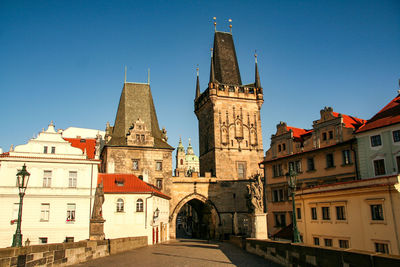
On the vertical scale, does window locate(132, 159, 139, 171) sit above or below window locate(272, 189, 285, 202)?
above

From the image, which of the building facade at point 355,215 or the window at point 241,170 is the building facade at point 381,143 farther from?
the window at point 241,170

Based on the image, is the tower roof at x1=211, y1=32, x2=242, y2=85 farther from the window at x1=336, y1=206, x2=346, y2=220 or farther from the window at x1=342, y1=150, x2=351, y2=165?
the window at x1=336, y1=206, x2=346, y2=220

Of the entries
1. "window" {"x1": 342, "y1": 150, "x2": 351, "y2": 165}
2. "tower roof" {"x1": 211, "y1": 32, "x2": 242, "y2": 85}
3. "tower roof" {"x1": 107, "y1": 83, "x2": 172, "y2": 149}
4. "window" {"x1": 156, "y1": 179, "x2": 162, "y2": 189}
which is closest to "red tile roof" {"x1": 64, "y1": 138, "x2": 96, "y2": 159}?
"tower roof" {"x1": 107, "y1": 83, "x2": 172, "y2": 149}

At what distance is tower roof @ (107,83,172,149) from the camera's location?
1699 inches

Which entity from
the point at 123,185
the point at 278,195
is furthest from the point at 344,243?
the point at 123,185

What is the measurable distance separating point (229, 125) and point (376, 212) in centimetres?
3042

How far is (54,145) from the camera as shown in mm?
29328

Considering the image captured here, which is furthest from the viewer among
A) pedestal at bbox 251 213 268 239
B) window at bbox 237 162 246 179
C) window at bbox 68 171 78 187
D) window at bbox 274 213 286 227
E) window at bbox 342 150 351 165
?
window at bbox 237 162 246 179

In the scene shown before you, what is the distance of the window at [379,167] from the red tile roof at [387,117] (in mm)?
2245

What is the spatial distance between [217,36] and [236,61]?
497cm

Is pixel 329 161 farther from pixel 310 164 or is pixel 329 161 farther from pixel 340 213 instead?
pixel 340 213

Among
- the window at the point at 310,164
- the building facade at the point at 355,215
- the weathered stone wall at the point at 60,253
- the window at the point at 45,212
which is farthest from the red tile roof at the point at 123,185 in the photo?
the building facade at the point at 355,215

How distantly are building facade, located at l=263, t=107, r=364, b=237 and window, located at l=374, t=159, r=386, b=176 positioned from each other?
173 cm

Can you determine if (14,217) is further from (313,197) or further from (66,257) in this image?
(313,197)
